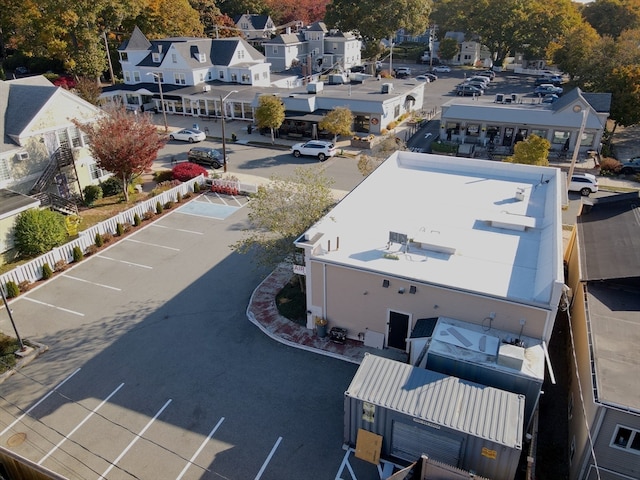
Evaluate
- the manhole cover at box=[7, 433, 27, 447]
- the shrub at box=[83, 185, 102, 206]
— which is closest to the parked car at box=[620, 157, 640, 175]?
the shrub at box=[83, 185, 102, 206]

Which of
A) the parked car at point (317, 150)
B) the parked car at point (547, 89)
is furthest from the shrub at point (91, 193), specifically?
the parked car at point (547, 89)

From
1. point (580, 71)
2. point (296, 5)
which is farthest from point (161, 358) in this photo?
point (296, 5)

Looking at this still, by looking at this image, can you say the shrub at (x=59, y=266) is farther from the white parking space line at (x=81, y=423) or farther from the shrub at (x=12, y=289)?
the white parking space line at (x=81, y=423)

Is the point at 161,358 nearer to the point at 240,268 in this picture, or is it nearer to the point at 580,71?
the point at 240,268

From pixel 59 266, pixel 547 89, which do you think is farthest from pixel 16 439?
pixel 547 89

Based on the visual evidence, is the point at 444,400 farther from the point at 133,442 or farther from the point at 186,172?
the point at 186,172
